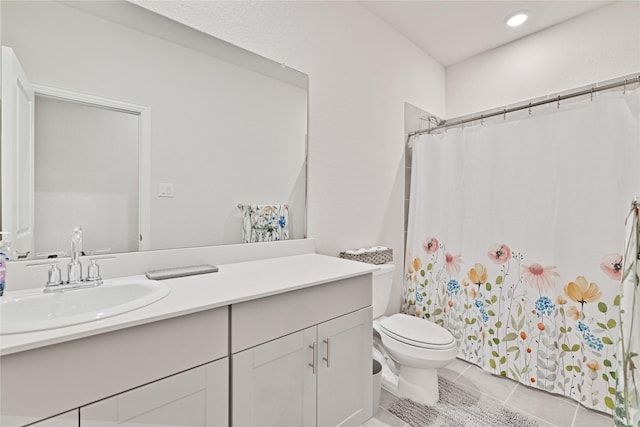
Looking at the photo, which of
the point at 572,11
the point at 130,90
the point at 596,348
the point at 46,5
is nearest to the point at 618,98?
the point at 572,11

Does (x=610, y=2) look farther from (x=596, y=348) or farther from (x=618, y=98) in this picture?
(x=596, y=348)

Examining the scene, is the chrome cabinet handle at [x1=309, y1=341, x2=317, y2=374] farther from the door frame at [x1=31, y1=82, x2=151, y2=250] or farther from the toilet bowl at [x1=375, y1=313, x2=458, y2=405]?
the door frame at [x1=31, y1=82, x2=151, y2=250]

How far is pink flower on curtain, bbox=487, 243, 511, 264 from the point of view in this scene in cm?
204

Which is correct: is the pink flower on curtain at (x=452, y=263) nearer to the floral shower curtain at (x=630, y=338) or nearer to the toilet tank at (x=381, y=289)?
the toilet tank at (x=381, y=289)

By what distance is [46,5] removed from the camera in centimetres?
110

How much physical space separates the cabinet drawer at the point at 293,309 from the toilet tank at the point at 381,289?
18.5 inches

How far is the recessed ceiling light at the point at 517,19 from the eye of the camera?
2.17 metres

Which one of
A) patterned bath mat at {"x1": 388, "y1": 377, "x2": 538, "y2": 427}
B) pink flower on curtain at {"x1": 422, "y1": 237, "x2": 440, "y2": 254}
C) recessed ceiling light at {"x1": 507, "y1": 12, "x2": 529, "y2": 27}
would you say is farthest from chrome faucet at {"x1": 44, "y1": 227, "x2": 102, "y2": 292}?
recessed ceiling light at {"x1": 507, "y1": 12, "x2": 529, "y2": 27}

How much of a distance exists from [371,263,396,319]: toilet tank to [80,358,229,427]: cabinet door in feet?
3.86

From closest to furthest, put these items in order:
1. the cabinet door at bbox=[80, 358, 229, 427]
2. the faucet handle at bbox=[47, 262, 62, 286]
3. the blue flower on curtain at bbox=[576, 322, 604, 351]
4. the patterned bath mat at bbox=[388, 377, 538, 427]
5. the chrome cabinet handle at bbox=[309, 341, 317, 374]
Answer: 1. the cabinet door at bbox=[80, 358, 229, 427]
2. the faucet handle at bbox=[47, 262, 62, 286]
3. the chrome cabinet handle at bbox=[309, 341, 317, 374]
4. the patterned bath mat at bbox=[388, 377, 538, 427]
5. the blue flower on curtain at bbox=[576, 322, 604, 351]

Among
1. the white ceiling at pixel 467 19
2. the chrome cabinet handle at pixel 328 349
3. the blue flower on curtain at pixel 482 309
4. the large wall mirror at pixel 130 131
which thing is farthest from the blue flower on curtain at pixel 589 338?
the white ceiling at pixel 467 19

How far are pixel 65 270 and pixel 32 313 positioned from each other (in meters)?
0.21

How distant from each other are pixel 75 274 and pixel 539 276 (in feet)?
7.89

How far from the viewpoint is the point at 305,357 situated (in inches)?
48.9
